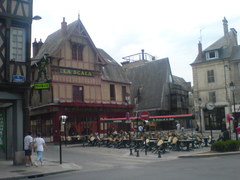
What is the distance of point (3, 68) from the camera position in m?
14.9

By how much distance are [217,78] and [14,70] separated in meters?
27.4

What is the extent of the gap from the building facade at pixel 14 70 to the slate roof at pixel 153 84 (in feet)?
87.3

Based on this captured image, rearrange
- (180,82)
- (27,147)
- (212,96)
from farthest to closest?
(180,82)
(212,96)
(27,147)

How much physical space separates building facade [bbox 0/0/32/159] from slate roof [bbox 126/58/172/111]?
26611mm

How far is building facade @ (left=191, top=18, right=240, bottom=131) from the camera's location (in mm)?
35594

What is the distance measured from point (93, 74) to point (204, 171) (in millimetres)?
23030

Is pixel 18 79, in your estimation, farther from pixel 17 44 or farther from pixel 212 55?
pixel 212 55

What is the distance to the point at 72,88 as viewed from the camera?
3016 cm

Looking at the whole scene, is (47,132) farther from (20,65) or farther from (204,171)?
(204,171)

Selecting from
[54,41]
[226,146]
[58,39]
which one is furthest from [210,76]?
[226,146]

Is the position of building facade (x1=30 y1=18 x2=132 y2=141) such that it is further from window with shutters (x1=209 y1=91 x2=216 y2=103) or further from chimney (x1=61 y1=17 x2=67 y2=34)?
window with shutters (x1=209 y1=91 x2=216 y2=103)

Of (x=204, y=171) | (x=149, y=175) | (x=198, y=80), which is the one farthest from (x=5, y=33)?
A: (x=198, y=80)

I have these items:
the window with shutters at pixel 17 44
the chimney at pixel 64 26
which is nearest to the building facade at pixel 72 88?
the chimney at pixel 64 26

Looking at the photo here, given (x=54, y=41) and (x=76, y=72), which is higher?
(x=54, y=41)
